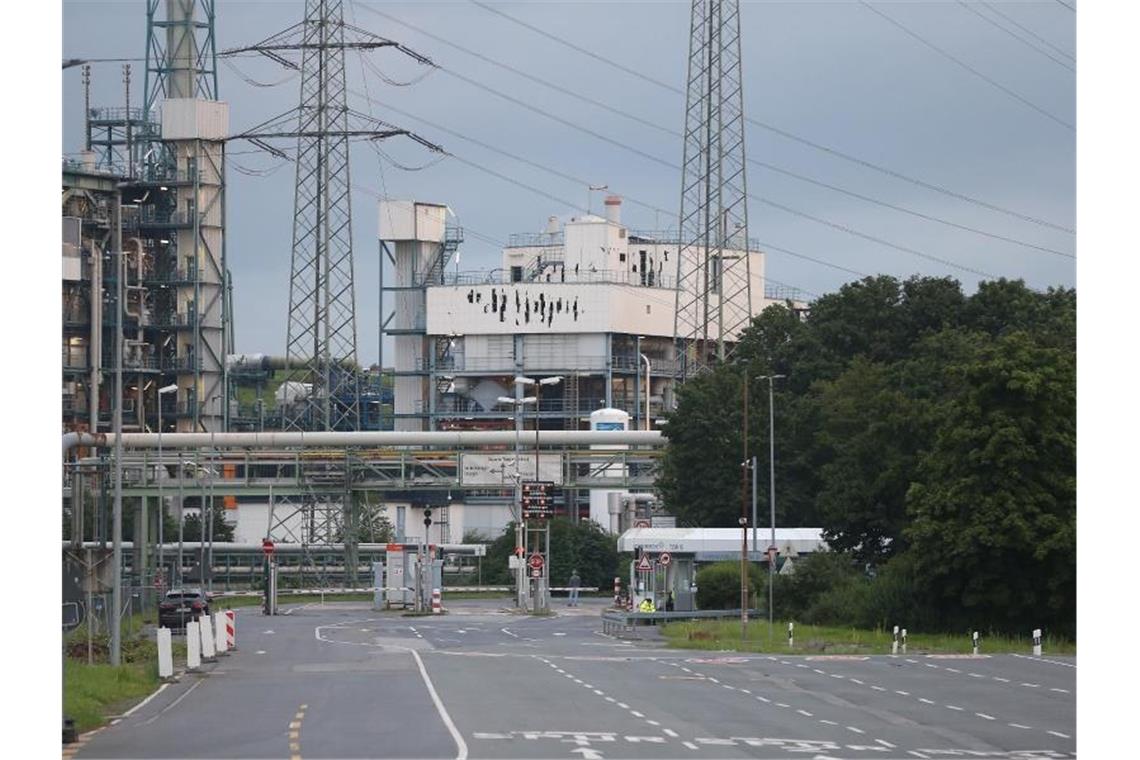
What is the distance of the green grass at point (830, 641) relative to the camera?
60.0 meters

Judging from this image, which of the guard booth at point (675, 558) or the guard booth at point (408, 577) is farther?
the guard booth at point (408, 577)

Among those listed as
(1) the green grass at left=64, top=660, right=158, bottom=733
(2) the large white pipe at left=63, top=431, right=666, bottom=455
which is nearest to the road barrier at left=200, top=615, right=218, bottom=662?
(1) the green grass at left=64, top=660, right=158, bottom=733

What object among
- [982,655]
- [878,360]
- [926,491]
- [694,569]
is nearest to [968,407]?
[926,491]

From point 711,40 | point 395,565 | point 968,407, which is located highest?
point 711,40

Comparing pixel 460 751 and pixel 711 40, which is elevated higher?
pixel 711 40

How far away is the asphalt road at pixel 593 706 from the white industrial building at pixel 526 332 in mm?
93858

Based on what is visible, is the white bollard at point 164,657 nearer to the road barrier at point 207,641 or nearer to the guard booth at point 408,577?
the road barrier at point 207,641

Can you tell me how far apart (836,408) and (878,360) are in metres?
13.8

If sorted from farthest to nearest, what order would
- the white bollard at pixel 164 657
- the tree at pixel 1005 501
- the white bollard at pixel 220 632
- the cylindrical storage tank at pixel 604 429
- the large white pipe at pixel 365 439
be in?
1. the cylindrical storage tank at pixel 604 429
2. the large white pipe at pixel 365 439
3. the tree at pixel 1005 501
4. the white bollard at pixel 220 632
5. the white bollard at pixel 164 657

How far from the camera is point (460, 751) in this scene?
2809cm

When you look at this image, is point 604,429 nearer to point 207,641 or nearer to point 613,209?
point 613,209

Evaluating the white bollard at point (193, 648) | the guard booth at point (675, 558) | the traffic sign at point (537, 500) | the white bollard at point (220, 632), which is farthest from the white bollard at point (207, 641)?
the traffic sign at point (537, 500)

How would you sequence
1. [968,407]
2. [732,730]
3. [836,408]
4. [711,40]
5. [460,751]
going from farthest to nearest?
[711,40]
[836,408]
[968,407]
[732,730]
[460,751]
